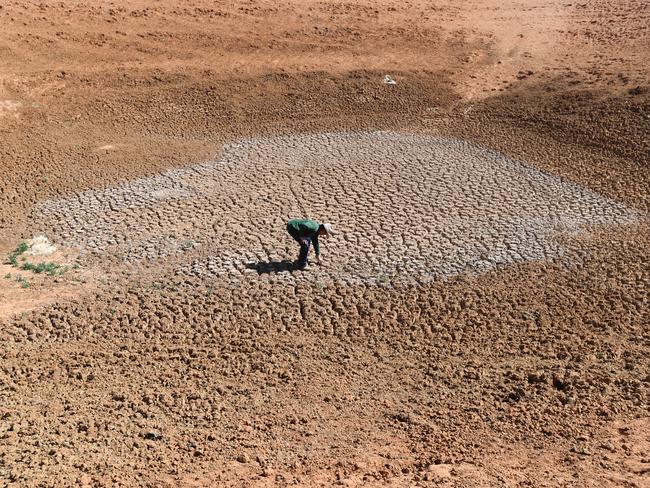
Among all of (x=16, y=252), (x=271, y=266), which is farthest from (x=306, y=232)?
(x=16, y=252)

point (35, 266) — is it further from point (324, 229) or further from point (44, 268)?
point (324, 229)

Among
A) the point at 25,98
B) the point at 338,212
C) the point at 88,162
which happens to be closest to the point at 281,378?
the point at 338,212

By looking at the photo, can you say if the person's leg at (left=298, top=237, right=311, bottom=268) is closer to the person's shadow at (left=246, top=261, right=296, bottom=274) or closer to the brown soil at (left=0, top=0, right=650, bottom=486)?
the person's shadow at (left=246, top=261, right=296, bottom=274)

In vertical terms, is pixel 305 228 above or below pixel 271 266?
above

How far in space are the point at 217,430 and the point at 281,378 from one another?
1.28 meters

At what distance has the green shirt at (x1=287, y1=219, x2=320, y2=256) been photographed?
35.1ft

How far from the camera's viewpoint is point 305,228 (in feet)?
35.1

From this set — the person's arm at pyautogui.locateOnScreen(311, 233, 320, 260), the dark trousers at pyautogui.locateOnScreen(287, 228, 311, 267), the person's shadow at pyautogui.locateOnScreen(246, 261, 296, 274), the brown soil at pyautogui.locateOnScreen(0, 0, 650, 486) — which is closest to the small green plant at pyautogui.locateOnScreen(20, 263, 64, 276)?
the brown soil at pyautogui.locateOnScreen(0, 0, 650, 486)

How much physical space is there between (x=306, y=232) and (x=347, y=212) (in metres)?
2.18

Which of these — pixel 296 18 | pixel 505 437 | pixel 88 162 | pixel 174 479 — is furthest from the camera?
pixel 296 18

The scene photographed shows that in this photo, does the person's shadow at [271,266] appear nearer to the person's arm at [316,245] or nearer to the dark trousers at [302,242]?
the dark trousers at [302,242]

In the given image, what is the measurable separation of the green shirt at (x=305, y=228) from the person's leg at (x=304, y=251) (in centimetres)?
8

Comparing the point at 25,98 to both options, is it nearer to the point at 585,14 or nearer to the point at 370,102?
the point at 370,102

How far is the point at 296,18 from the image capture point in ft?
69.3
